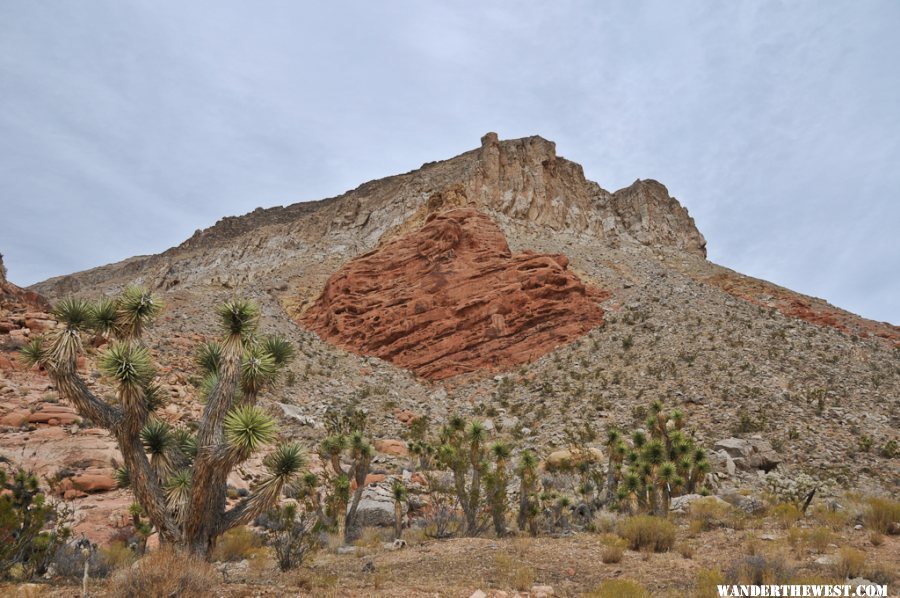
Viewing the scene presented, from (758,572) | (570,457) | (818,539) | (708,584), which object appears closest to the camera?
(708,584)

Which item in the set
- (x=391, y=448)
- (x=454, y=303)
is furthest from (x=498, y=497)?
(x=454, y=303)

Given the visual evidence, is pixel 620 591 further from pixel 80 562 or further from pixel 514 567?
pixel 80 562

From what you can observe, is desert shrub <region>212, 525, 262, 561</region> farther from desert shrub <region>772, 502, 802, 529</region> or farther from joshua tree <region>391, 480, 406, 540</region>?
desert shrub <region>772, 502, 802, 529</region>

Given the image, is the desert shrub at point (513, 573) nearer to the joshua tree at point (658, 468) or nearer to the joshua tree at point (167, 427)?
the joshua tree at point (167, 427)

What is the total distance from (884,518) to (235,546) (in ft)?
50.4

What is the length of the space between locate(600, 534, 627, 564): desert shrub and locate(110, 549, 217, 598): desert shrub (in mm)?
7558

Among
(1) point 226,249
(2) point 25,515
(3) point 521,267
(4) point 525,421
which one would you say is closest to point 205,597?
(2) point 25,515

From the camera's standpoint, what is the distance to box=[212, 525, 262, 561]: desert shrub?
509 inches

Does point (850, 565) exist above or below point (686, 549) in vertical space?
above

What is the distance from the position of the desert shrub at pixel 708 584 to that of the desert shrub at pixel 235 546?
399 inches

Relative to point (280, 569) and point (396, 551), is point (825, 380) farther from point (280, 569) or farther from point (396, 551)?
point (280, 569)

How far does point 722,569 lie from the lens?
9.84m

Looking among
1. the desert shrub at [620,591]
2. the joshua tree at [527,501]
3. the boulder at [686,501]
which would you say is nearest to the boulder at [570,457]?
the boulder at [686,501]

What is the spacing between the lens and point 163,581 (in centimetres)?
722
